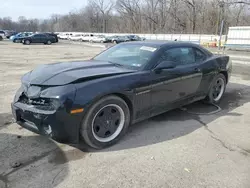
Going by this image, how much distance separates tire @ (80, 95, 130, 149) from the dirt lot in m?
0.13

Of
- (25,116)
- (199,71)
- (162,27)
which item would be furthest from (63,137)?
(162,27)

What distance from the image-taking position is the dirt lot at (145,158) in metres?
2.62

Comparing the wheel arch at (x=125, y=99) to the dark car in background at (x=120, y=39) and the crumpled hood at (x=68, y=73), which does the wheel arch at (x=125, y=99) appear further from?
the dark car in background at (x=120, y=39)

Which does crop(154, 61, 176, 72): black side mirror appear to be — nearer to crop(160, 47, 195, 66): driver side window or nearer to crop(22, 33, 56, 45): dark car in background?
crop(160, 47, 195, 66): driver side window

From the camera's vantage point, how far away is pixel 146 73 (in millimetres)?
3631

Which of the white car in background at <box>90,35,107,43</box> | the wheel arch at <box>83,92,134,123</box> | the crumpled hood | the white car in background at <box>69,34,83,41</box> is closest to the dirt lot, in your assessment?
the wheel arch at <box>83,92,134,123</box>

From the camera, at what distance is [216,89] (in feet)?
17.9

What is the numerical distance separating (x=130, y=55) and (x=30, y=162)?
2.34 metres

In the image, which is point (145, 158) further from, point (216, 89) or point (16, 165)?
point (216, 89)

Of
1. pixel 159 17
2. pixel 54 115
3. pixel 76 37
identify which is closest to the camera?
pixel 54 115

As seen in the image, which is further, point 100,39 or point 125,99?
point 100,39

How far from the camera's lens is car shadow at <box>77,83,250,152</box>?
11.5 feet

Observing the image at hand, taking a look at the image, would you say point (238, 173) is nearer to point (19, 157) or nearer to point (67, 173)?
point (67, 173)

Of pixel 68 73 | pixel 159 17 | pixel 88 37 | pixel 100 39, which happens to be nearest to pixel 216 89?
pixel 68 73
